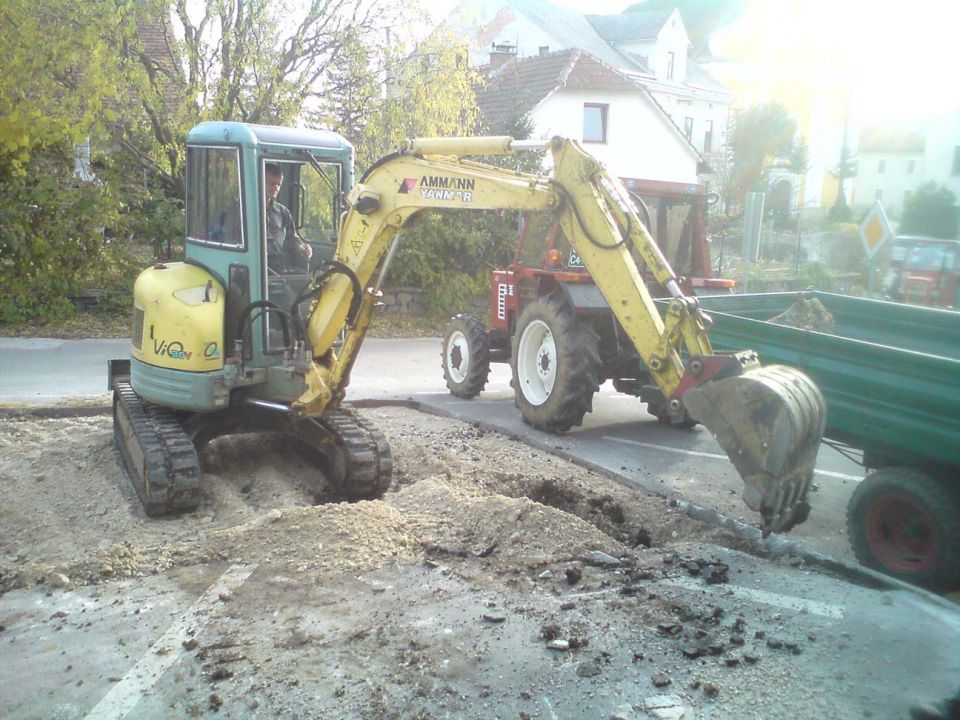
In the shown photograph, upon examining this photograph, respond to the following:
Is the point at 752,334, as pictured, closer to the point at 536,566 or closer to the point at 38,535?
the point at 536,566

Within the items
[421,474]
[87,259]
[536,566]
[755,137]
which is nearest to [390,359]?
[87,259]

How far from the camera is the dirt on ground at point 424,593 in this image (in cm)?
396

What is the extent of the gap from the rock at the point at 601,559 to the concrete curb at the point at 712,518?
943 millimetres

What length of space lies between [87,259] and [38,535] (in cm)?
982

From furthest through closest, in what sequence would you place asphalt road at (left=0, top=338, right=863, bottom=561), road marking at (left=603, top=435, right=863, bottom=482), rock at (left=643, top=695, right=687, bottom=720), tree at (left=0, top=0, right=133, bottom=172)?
tree at (left=0, top=0, right=133, bottom=172)
road marking at (left=603, top=435, right=863, bottom=482)
asphalt road at (left=0, top=338, right=863, bottom=561)
rock at (left=643, top=695, right=687, bottom=720)

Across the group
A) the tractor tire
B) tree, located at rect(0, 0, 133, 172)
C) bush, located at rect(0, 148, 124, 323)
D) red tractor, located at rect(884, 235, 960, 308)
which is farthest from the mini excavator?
red tractor, located at rect(884, 235, 960, 308)

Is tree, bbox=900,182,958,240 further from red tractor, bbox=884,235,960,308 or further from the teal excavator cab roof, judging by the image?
the teal excavator cab roof

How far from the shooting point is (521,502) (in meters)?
5.99

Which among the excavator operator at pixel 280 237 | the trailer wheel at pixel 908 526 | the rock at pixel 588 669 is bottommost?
the rock at pixel 588 669

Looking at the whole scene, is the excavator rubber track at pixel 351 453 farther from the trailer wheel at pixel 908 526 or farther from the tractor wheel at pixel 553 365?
the trailer wheel at pixel 908 526

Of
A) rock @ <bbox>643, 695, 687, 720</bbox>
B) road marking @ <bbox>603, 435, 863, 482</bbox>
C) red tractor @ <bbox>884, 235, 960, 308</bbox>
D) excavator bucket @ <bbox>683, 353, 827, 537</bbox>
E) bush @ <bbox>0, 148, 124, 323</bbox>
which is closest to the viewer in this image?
rock @ <bbox>643, 695, 687, 720</bbox>

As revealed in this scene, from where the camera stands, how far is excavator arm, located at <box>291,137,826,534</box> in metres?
4.77

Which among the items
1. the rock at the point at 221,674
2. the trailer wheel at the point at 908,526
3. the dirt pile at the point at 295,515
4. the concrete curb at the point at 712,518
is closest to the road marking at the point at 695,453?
the concrete curb at the point at 712,518

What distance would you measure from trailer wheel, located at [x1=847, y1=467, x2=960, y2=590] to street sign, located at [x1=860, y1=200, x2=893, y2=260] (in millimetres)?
7854
